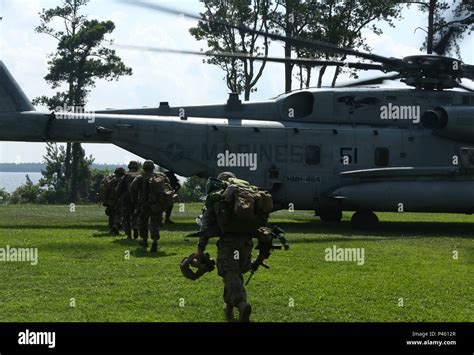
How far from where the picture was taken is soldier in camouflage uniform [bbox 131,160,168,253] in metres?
14.5

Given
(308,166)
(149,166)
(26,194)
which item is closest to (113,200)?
(149,166)

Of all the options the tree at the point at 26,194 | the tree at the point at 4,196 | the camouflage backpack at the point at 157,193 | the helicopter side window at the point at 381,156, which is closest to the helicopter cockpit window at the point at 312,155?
the helicopter side window at the point at 381,156

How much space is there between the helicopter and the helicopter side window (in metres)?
0.03

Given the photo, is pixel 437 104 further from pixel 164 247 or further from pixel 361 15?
pixel 361 15

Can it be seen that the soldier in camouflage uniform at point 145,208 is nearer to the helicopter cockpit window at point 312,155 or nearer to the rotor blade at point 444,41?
the helicopter cockpit window at point 312,155

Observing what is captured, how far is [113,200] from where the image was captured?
17984 mm

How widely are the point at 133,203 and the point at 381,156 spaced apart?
8.30m

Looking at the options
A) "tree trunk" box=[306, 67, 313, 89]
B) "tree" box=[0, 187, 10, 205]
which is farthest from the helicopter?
"tree" box=[0, 187, 10, 205]

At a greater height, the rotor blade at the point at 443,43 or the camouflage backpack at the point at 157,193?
the rotor blade at the point at 443,43

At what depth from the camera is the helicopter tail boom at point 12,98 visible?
65.3 ft

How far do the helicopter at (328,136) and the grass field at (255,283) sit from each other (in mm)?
2875

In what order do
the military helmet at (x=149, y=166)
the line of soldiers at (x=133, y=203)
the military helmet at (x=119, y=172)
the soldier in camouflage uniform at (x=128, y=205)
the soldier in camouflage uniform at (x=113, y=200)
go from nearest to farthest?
1. the line of soldiers at (x=133, y=203)
2. the military helmet at (x=149, y=166)
3. the soldier in camouflage uniform at (x=128, y=205)
4. the soldier in camouflage uniform at (x=113, y=200)
5. the military helmet at (x=119, y=172)

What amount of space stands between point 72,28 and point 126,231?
27396 mm
